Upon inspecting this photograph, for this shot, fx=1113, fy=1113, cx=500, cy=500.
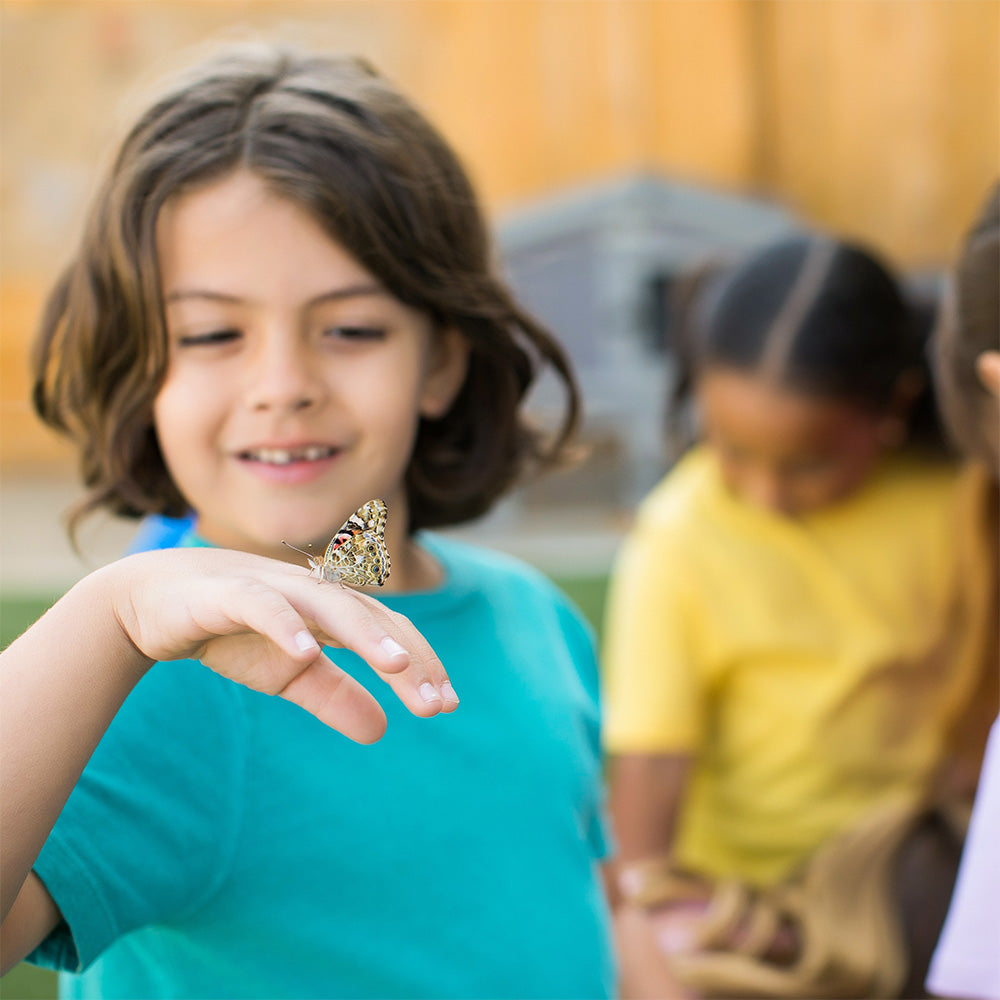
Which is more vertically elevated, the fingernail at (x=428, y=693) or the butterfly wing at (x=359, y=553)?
the butterfly wing at (x=359, y=553)

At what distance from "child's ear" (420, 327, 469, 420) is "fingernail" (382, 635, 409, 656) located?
1.25ft

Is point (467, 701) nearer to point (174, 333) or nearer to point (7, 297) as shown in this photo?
point (174, 333)

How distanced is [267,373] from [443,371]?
0.21m

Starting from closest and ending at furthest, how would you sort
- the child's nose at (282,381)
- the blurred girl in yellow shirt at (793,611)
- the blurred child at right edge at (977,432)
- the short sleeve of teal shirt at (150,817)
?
the short sleeve of teal shirt at (150,817) < the child's nose at (282,381) < the blurred child at right edge at (977,432) < the blurred girl in yellow shirt at (793,611)

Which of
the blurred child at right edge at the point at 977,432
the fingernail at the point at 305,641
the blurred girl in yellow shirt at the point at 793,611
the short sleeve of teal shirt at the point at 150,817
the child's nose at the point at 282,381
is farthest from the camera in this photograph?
the blurred girl in yellow shirt at the point at 793,611

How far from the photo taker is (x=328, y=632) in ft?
1.39

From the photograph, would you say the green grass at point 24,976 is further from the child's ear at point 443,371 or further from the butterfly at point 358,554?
the child's ear at point 443,371

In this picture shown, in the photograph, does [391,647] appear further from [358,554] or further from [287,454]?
[287,454]

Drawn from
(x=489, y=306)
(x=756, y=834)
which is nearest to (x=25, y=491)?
(x=756, y=834)

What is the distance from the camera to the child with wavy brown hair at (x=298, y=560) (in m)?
0.56

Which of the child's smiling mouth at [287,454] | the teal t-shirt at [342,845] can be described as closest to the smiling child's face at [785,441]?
the teal t-shirt at [342,845]

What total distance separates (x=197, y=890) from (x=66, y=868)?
0.31 ft

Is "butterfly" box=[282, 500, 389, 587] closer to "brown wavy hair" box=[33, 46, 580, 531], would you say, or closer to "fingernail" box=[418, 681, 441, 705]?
"fingernail" box=[418, 681, 441, 705]

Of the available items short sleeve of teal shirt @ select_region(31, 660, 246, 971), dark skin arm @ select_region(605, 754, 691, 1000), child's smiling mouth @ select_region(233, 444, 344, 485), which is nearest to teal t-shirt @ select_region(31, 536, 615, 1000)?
short sleeve of teal shirt @ select_region(31, 660, 246, 971)
